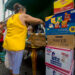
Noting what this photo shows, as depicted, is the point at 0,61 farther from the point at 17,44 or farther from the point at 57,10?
the point at 57,10

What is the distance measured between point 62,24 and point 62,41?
0.23 meters

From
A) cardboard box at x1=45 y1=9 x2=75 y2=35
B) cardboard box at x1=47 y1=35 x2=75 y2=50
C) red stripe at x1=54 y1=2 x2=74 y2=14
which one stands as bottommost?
cardboard box at x1=47 y1=35 x2=75 y2=50

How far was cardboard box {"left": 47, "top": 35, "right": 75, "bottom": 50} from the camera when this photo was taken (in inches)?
46.6

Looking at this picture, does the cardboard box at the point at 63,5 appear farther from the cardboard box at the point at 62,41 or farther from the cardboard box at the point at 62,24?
the cardboard box at the point at 62,41

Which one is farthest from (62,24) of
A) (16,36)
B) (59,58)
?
(16,36)

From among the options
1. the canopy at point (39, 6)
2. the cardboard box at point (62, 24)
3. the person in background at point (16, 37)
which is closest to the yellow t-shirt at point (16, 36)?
the person in background at point (16, 37)

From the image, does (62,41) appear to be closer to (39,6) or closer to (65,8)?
(65,8)

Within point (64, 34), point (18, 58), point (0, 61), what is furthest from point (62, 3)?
point (0, 61)

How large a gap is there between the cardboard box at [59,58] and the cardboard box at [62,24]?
24 cm

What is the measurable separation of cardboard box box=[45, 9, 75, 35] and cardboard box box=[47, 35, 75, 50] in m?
0.05

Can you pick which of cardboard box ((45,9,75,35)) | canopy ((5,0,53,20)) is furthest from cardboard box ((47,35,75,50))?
canopy ((5,0,53,20))

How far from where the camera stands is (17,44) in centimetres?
125

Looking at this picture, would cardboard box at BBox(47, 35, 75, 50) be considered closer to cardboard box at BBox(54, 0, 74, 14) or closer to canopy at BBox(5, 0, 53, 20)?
cardboard box at BBox(54, 0, 74, 14)

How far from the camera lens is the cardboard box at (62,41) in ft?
3.88
